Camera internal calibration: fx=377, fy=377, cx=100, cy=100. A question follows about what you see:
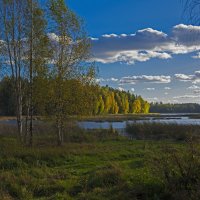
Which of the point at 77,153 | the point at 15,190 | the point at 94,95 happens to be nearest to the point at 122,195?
the point at 15,190

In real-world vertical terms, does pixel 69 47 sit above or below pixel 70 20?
below

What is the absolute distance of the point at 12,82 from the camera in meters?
25.0

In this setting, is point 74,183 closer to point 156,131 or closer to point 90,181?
point 90,181

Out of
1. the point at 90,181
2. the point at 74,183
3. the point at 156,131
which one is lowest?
the point at 74,183

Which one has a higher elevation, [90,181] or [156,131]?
[156,131]

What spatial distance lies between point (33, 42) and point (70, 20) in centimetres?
319

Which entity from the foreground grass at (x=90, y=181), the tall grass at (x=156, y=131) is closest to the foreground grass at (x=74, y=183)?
the foreground grass at (x=90, y=181)

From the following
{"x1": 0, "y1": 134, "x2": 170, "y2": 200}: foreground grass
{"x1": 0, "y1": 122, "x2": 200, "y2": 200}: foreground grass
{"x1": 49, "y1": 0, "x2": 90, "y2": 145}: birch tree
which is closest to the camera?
{"x1": 0, "y1": 122, "x2": 200, "y2": 200}: foreground grass

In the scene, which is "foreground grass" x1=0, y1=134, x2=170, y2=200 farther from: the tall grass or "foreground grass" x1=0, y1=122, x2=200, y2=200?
the tall grass

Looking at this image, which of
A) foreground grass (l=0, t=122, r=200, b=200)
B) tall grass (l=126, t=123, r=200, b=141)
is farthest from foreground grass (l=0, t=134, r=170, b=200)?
tall grass (l=126, t=123, r=200, b=141)

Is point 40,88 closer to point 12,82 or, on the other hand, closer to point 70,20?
point 12,82

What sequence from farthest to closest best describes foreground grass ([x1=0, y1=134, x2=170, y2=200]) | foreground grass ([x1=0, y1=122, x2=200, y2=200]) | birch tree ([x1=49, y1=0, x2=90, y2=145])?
1. birch tree ([x1=49, y1=0, x2=90, y2=145])
2. foreground grass ([x1=0, y1=134, x2=170, y2=200])
3. foreground grass ([x1=0, y1=122, x2=200, y2=200])

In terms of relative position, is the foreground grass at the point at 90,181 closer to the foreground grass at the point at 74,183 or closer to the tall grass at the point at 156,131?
the foreground grass at the point at 74,183

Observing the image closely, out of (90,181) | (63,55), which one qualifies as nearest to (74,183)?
(90,181)
